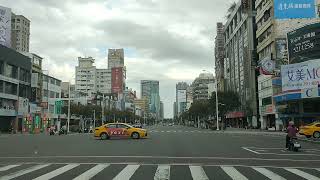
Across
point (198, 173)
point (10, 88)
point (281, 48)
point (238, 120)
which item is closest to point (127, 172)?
point (198, 173)

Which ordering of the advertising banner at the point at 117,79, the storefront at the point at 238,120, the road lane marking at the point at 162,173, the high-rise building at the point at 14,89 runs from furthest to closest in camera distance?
the advertising banner at the point at 117,79, the storefront at the point at 238,120, the high-rise building at the point at 14,89, the road lane marking at the point at 162,173

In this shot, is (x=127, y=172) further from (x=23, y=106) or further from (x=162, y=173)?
(x=23, y=106)

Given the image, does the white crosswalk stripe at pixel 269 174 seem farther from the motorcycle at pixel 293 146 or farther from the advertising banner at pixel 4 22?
the advertising banner at pixel 4 22

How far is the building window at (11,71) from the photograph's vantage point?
8525 centimetres

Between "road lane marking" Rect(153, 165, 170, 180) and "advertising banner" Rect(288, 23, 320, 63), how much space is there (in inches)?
2208

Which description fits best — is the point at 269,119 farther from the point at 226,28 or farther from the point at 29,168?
the point at 29,168

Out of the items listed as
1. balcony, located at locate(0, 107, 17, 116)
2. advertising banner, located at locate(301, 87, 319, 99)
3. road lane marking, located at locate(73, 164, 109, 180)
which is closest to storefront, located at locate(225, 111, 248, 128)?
advertising banner, located at locate(301, 87, 319, 99)

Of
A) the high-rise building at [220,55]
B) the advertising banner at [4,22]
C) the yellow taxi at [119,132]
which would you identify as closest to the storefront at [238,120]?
the high-rise building at [220,55]

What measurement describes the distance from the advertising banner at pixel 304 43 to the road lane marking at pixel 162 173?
56093mm

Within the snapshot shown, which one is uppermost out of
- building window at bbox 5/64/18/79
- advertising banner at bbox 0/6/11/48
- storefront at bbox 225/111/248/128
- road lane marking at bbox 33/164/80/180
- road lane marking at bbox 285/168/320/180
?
advertising banner at bbox 0/6/11/48

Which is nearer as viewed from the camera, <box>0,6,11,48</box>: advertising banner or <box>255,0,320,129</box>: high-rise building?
<box>0,6,11,48</box>: advertising banner

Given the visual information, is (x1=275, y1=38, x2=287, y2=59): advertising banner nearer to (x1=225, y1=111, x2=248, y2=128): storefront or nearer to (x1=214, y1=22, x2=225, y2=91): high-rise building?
(x1=225, y1=111, x2=248, y2=128): storefront

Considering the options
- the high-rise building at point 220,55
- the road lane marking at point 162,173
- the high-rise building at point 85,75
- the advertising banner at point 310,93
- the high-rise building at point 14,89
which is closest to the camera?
the road lane marking at point 162,173

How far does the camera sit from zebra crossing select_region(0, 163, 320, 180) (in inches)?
559
